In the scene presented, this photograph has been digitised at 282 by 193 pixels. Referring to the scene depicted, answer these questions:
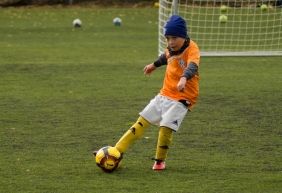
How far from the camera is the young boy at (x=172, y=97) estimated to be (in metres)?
7.15

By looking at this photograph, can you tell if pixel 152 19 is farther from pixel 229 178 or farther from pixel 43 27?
pixel 229 178

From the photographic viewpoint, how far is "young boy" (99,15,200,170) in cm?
715

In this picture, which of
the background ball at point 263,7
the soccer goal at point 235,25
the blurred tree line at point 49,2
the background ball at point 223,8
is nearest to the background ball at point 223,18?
the soccer goal at point 235,25

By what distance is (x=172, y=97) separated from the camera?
7227 millimetres

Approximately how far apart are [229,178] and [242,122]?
2.65 m

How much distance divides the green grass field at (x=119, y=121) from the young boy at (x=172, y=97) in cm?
24

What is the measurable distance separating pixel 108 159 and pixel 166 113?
62 centimetres

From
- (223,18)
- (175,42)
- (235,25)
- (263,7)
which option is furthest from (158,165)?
(235,25)

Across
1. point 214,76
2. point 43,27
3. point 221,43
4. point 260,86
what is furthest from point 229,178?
point 43,27

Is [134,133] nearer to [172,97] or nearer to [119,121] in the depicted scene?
[172,97]

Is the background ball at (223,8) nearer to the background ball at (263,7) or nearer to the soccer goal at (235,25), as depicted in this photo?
the soccer goal at (235,25)

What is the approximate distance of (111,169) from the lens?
23.3ft

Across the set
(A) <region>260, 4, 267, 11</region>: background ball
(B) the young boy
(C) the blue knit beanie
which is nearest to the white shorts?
(B) the young boy

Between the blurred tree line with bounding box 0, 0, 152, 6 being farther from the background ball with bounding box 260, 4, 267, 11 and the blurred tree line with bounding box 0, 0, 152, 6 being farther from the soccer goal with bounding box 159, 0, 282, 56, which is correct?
the background ball with bounding box 260, 4, 267, 11
